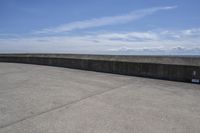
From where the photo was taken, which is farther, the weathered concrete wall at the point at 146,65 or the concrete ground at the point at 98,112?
the weathered concrete wall at the point at 146,65

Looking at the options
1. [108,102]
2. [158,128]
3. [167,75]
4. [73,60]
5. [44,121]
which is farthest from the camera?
[73,60]

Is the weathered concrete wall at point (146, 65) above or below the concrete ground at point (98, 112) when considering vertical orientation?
above

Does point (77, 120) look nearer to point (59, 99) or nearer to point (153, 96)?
point (59, 99)

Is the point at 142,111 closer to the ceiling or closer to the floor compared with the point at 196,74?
closer to the floor

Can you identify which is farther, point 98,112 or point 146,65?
point 146,65

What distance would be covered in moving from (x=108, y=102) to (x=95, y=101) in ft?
1.30

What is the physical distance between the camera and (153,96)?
533cm

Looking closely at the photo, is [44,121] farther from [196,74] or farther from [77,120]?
[196,74]

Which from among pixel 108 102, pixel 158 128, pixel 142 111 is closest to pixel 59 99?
pixel 108 102

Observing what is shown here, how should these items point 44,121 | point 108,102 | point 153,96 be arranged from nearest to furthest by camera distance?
point 44,121, point 108,102, point 153,96

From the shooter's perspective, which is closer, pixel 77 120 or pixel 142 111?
pixel 77 120

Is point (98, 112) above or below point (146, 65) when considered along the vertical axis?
below

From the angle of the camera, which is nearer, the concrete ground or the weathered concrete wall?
the concrete ground

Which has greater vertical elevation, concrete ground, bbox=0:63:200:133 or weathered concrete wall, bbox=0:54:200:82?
weathered concrete wall, bbox=0:54:200:82
